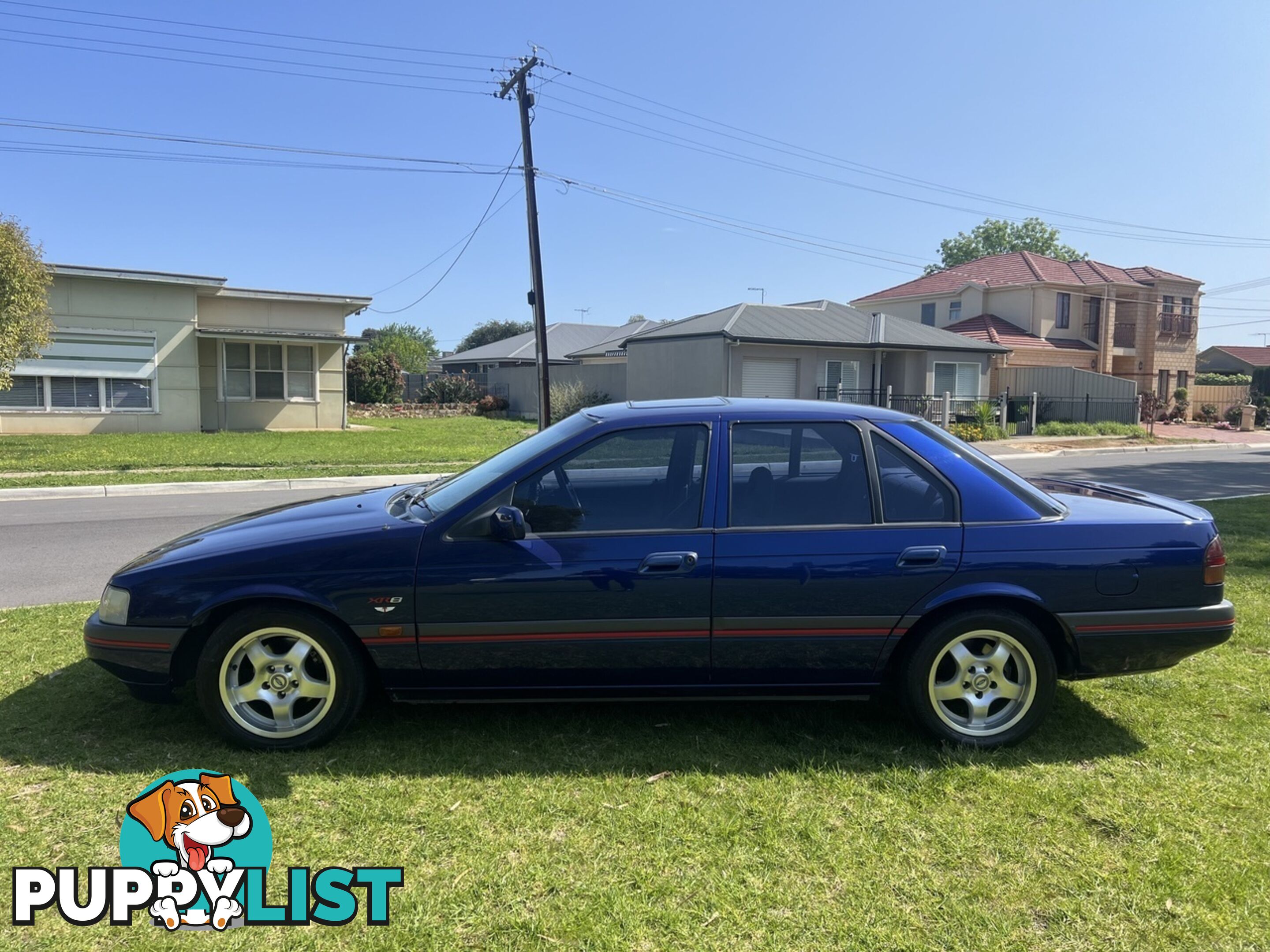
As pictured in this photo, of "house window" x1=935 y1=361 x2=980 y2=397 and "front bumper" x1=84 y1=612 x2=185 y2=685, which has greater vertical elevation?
"house window" x1=935 y1=361 x2=980 y2=397

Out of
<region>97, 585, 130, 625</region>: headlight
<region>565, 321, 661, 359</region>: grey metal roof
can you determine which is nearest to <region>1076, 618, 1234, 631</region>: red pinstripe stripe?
<region>97, 585, 130, 625</region>: headlight

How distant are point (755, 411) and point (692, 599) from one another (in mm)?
956

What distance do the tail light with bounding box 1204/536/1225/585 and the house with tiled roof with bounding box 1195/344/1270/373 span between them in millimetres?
69097

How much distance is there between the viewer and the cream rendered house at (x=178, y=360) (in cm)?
2267

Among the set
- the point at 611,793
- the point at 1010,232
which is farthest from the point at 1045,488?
the point at 1010,232

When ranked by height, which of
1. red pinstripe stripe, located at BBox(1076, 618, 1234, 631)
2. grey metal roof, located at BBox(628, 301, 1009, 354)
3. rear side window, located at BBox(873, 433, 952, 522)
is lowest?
red pinstripe stripe, located at BBox(1076, 618, 1234, 631)

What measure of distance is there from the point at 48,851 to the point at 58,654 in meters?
2.44

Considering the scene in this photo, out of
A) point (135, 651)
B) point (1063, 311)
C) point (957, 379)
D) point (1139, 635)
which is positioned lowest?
point (135, 651)

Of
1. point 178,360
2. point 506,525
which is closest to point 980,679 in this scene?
point 506,525

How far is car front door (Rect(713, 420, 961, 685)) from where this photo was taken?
3.88 meters

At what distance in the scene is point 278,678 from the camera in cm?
387

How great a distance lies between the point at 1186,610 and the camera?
13.0ft

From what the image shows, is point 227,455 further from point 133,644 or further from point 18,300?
point 133,644

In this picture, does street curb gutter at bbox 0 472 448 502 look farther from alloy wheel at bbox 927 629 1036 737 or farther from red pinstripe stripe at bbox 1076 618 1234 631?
red pinstripe stripe at bbox 1076 618 1234 631
